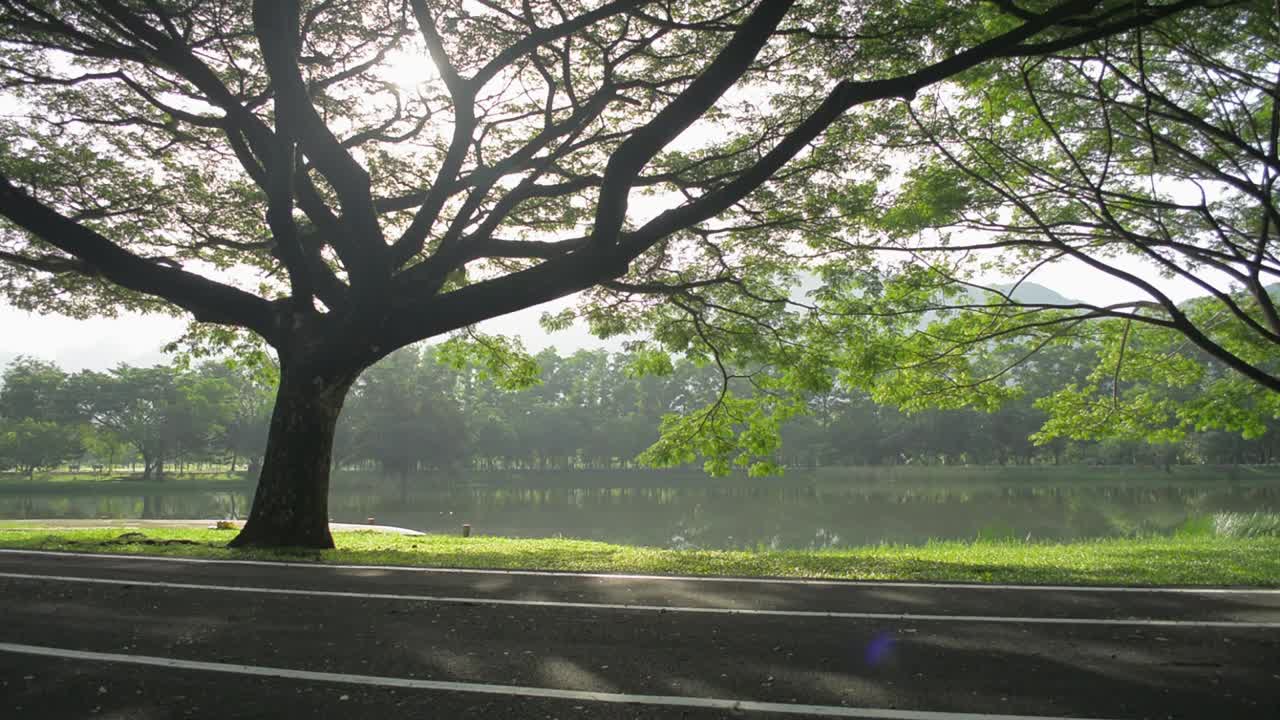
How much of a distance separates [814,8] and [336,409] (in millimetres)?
10350

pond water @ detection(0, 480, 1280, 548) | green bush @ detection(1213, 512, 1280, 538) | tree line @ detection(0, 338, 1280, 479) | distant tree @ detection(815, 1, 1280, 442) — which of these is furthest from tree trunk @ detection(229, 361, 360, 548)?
tree line @ detection(0, 338, 1280, 479)

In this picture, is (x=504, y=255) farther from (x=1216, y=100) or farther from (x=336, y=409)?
(x=1216, y=100)

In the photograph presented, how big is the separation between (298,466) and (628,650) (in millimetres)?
8496

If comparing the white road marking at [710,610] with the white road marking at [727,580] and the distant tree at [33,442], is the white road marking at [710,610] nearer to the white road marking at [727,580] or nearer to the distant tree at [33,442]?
the white road marking at [727,580]

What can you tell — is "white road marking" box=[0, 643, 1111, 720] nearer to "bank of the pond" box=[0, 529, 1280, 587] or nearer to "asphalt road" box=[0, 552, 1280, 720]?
"asphalt road" box=[0, 552, 1280, 720]

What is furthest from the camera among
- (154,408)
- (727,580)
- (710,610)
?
(154,408)

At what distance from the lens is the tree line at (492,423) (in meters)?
66.7

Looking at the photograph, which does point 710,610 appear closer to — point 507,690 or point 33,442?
point 507,690

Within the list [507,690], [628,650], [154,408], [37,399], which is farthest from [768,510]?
[37,399]

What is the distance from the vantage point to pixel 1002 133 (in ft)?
43.0

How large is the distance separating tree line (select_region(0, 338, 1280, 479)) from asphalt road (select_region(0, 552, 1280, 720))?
54490mm

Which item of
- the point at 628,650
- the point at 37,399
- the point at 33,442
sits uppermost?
the point at 37,399

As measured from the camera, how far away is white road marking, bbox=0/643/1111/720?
4570 millimetres

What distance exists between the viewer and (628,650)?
19.1 feet
